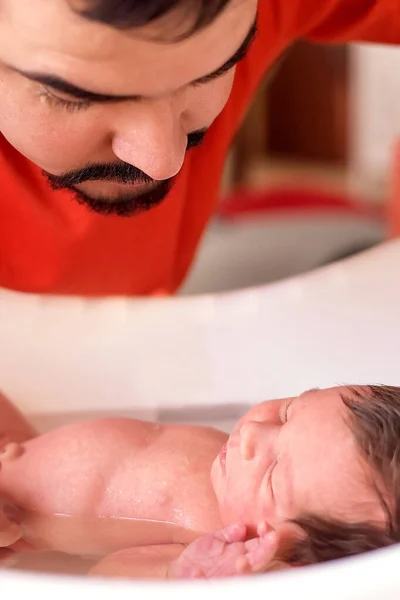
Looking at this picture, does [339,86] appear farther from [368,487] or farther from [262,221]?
[368,487]

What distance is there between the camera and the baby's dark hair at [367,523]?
481mm

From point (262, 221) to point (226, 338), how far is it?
0.80 m

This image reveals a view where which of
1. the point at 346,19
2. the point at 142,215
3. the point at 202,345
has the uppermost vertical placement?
the point at 346,19

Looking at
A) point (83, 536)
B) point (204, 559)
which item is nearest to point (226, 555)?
point (204, 559)

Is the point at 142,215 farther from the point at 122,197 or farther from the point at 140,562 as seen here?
the point at 140,562

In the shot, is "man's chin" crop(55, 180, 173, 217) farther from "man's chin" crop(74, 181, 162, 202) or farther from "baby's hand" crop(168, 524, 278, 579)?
"baby's hand" crop(168, 524, 278, 579)

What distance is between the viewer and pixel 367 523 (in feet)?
1.61

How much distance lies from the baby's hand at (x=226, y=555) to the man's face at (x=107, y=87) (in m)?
0.22

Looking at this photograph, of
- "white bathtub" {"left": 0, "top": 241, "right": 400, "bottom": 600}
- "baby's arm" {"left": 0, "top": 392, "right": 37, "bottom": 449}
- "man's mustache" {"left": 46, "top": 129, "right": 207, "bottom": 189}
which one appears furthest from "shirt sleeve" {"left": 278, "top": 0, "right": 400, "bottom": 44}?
"baby's arm" {"left": 0, "top": 392, "right": 37, "bottom": 449}

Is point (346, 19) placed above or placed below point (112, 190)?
above

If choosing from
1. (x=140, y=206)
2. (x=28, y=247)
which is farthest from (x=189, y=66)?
(x=28, y=247)

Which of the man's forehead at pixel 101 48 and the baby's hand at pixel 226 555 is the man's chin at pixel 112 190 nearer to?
the man's forehead at pixel 101 48

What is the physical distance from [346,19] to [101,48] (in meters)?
0.46

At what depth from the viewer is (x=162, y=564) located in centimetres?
48
